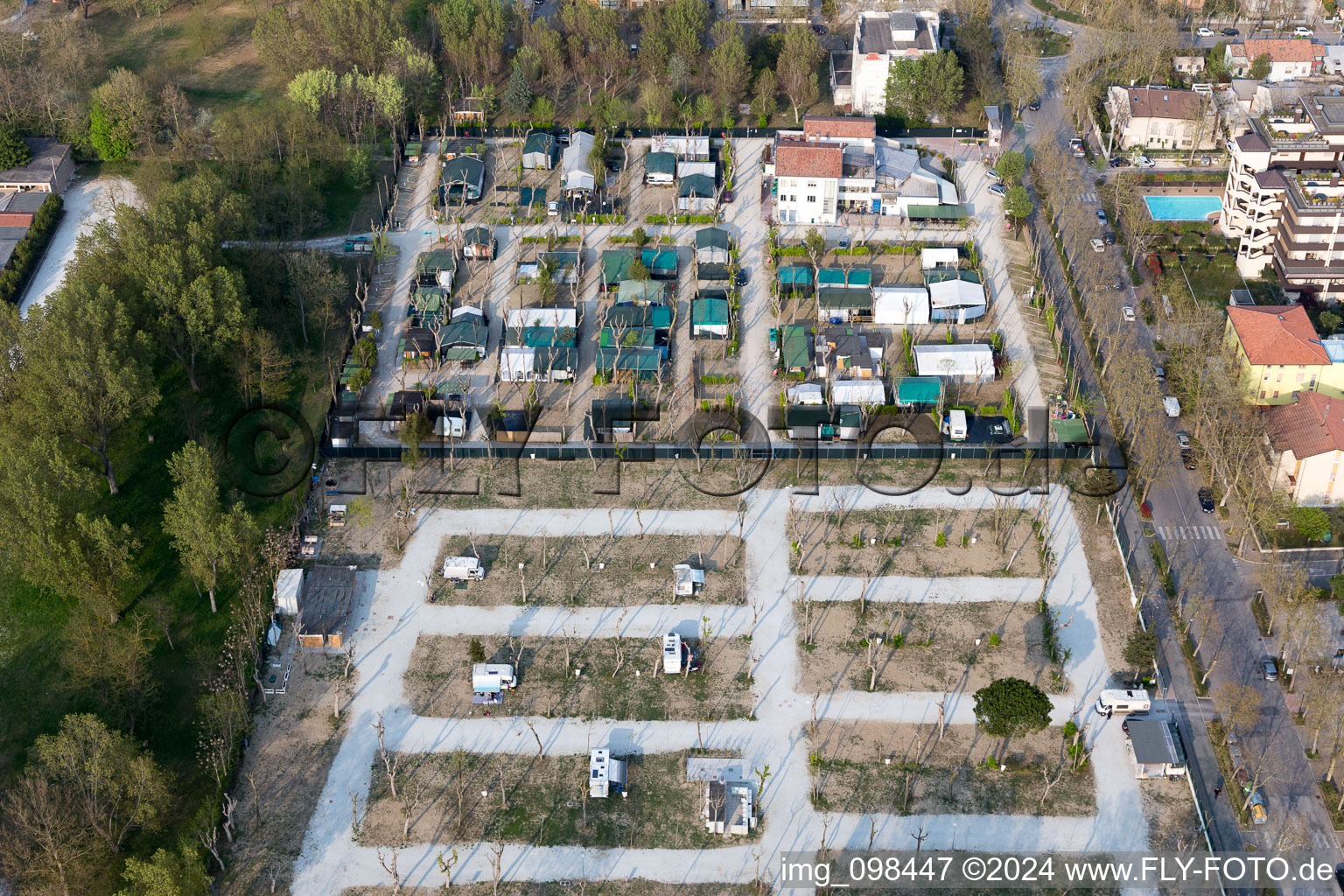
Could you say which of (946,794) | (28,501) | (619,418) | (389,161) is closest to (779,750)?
(946,794)

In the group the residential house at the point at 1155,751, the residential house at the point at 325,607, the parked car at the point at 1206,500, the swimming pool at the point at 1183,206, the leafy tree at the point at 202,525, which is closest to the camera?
the residential house at the point at 1155,751

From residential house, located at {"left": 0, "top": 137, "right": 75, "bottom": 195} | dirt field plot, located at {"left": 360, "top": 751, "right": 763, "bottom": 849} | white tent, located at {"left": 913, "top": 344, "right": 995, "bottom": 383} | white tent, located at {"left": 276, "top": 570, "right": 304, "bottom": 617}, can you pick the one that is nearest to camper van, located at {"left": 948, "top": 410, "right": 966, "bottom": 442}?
white tent, located at {"left": 913, "top": 344, "right": 995, "bottom": 383}

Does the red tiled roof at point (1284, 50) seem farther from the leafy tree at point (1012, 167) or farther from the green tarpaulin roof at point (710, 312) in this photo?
the green tarpaulin roof at point (710, 312)

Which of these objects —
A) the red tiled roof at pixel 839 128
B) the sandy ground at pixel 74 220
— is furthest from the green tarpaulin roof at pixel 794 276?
the sandy ground at pixel 74 220

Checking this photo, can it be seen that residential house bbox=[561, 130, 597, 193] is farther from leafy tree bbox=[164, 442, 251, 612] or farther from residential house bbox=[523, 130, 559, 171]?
leafy tree bbox=[164, 442, 251, 612]

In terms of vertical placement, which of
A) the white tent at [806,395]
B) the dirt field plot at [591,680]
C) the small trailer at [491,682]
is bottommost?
the dirt field plot at [591,680]
